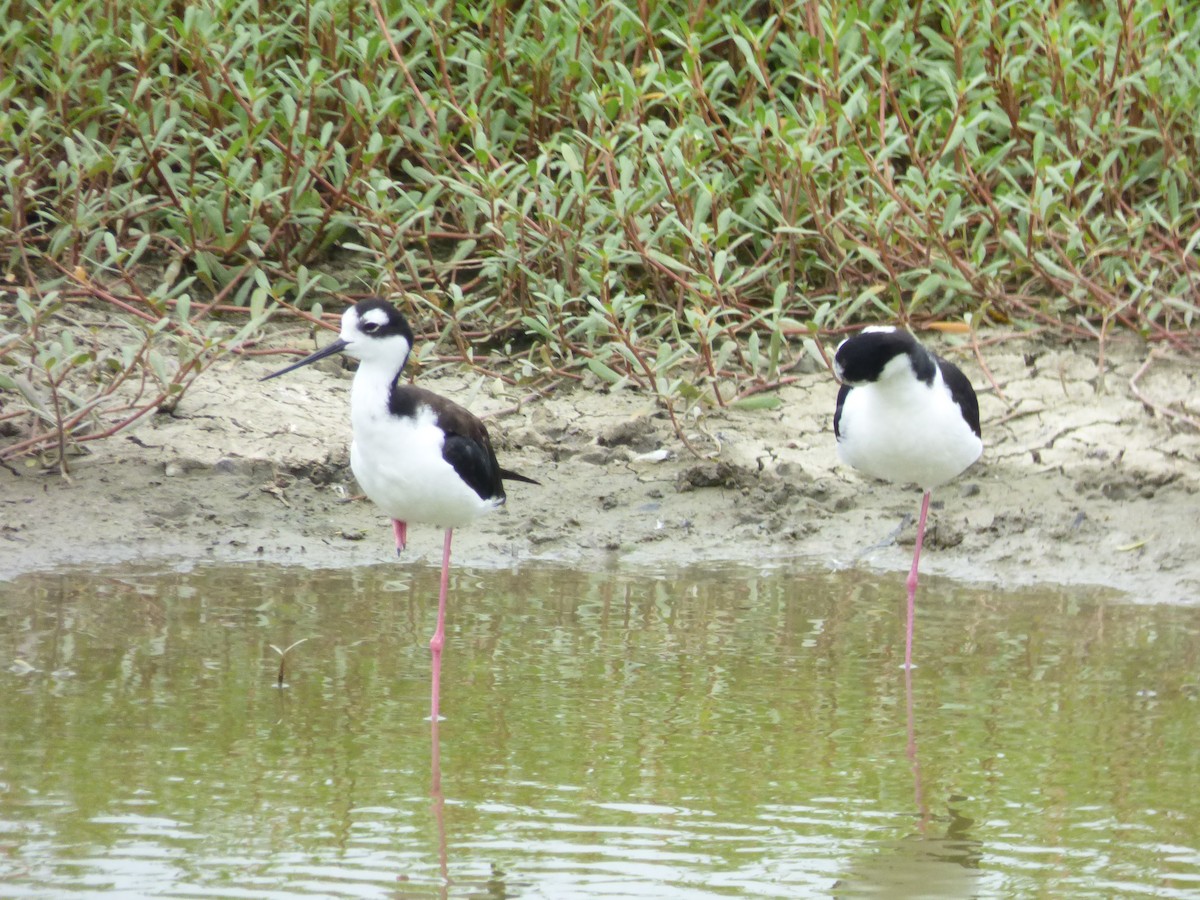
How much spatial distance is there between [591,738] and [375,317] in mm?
1210

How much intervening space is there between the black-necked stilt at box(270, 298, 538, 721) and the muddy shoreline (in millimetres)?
1100

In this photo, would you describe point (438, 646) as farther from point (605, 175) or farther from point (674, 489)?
point (605, 175)

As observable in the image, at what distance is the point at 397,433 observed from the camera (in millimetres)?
4477

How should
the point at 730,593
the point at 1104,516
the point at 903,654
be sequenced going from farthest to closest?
the point at 1104,516
the point at 730,593
the point at 903,654

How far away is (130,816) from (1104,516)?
3.49 metres

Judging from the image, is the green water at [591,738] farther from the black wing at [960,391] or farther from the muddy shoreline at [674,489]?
the black wing at [960,391]

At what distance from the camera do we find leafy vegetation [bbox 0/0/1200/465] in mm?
6383

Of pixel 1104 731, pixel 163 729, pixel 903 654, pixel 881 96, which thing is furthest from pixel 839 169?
pixel 163 729

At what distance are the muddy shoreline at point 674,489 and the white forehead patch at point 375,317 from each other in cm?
137

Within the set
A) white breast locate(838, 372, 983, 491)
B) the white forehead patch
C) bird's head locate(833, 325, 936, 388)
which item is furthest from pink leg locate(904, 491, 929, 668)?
the white forehead patch

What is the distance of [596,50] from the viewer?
7047mm

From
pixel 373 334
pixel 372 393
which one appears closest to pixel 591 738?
pixel 372 393

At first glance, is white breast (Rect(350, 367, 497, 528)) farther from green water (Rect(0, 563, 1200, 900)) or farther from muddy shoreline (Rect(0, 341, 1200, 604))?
muddy shoreline (Rect(0, 341, 1200, 604))

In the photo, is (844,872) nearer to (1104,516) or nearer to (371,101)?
(1104,516)
